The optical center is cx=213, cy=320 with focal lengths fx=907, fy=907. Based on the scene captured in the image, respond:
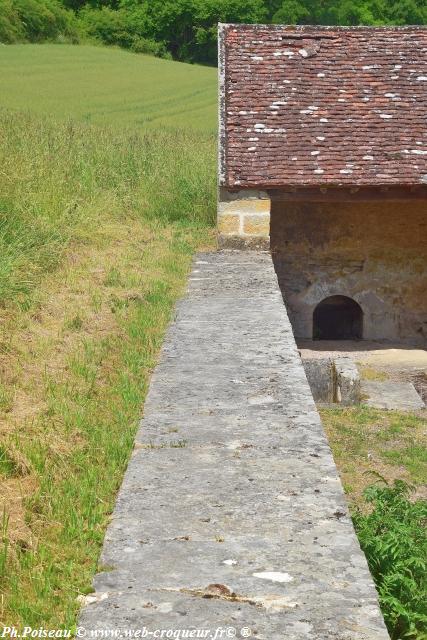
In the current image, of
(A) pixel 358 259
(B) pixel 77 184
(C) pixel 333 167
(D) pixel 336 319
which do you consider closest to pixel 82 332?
(B) pixel 77 184

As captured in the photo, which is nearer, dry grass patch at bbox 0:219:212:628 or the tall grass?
dry grass patch at bbox 0:219:212:628

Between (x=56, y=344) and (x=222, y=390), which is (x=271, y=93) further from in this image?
(x=222, y=390)

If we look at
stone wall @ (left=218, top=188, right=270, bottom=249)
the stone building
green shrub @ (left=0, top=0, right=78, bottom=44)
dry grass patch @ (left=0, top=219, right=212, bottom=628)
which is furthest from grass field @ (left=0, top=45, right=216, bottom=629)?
green shrub @ (left=0, top=0, right=78, bottom=44)

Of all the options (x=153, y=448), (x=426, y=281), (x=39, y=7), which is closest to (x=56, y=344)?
(x=153, y=448)

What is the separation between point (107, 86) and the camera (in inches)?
1198

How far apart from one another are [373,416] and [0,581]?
600 centimetres

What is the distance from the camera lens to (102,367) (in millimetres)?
5844

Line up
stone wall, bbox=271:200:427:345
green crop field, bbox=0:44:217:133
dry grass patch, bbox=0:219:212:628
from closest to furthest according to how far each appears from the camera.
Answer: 1. dry grass patch, bbox=0:219:212:628
2. stone wall, bbox=271:200:427:345
3. green crop field, bbox=0:44:217:133

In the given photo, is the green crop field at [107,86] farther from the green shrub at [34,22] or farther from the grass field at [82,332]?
the grass field at [82,332]

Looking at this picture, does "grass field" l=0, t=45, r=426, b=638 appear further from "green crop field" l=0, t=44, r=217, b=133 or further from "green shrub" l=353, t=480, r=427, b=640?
"green crop field" l=0, t=44, r=217, b=133

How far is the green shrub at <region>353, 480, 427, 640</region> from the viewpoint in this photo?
3.40 meters

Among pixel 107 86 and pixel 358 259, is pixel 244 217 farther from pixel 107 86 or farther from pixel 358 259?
pixel 107 86

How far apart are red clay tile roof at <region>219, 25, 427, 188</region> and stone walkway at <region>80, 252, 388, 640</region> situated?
5.83 m

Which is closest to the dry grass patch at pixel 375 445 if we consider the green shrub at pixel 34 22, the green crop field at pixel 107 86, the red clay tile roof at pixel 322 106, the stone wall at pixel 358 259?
the red clay tile roof at pixel 322 106
